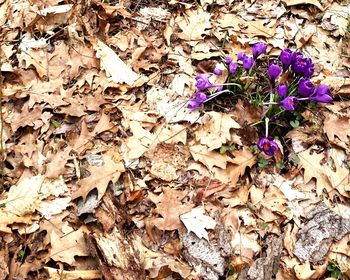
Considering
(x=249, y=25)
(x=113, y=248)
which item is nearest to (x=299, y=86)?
(x=249, y=25)

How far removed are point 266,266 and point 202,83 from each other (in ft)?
4.11

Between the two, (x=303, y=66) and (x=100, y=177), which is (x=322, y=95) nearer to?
(x=303, y=66)

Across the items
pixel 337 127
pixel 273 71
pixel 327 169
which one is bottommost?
pixel 327 169

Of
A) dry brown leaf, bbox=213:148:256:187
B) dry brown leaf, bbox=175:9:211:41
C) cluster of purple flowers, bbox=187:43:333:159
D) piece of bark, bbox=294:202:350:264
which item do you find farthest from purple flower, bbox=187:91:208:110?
piece of bark, bbox=294:202:350:264

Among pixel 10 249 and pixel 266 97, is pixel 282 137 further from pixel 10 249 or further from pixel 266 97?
pixel 10 249

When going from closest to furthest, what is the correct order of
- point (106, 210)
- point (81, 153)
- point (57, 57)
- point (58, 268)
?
point (58, 268)
point (106, 210)
point (81, 153)
point (57, 57)

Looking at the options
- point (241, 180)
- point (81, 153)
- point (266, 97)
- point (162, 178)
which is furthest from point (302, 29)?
point (81, 153)

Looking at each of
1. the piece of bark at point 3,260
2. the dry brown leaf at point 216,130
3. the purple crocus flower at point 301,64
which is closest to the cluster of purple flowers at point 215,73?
the dry brown leaf at point 216,130

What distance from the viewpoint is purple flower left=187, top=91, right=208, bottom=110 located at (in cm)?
329

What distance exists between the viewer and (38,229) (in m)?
2.89

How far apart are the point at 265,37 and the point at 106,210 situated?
1.81 m

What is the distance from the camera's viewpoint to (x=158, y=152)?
3.21 meters

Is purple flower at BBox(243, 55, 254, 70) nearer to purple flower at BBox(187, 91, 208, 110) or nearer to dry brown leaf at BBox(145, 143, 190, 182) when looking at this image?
purple flower at BBox(187, 91, 208, 110)

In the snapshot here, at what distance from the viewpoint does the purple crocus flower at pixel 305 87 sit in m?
3.16
